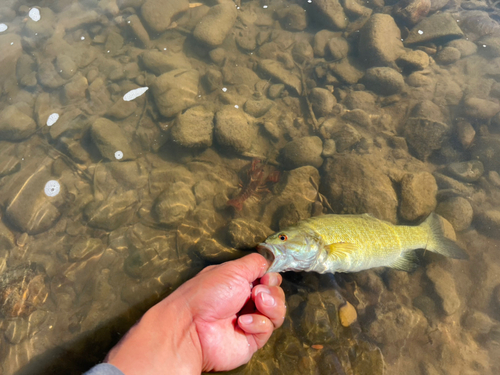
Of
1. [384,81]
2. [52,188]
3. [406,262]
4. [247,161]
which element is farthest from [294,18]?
[52,188]

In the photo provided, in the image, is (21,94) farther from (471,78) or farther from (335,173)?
(471,78)

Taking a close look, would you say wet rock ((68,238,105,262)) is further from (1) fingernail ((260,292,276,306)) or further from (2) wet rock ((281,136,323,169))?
(2) wet rock ((281,136,323,169))

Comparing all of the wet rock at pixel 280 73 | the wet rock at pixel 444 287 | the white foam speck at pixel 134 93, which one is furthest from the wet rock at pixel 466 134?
the white foam speck at pixel 134 93

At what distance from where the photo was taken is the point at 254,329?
332 cm

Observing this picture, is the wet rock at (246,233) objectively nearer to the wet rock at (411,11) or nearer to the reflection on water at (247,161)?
the reflection on water at (247,161)

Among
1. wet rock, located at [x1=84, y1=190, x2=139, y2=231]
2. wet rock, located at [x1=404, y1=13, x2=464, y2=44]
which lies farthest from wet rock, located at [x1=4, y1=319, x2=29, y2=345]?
wet rock, located at [x1=404, y1=13, x2=464, y2=44]

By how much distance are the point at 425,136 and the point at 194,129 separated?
4695 mm

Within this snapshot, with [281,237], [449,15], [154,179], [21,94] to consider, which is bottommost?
[154,179]

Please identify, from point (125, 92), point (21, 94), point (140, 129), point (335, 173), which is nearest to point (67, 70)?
point (21, 94)

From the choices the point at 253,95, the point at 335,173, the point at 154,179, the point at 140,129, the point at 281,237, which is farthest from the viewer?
the point at 253,95

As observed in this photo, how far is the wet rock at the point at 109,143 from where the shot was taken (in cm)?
596

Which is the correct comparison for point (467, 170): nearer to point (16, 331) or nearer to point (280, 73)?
point (280, 73)

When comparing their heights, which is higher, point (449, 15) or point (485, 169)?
point (449, 15)

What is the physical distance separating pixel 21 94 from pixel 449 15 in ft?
36.7
